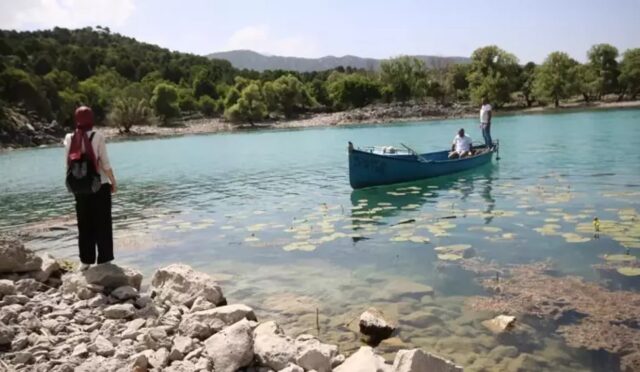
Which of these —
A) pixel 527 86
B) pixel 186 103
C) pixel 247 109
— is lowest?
pixel 247 109

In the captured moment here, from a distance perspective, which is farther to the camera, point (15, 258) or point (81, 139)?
point (15, 258)

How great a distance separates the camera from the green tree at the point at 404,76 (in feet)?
433

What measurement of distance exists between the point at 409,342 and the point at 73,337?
4334 mm

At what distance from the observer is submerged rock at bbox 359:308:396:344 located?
7387 mm

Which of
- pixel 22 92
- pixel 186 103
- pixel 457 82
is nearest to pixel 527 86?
pixel 457 82

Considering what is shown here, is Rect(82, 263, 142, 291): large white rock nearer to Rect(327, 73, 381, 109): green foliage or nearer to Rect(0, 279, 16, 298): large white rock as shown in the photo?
Rect(0, 279, 16, 298): large white rock

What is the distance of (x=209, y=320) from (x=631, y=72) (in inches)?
4488

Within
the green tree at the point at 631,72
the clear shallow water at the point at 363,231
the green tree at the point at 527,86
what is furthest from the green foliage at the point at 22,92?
the green tree at the point at 631,72

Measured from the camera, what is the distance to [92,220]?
8273mm

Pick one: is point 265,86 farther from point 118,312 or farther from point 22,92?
point 118,312

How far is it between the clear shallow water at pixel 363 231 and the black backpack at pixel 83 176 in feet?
10.5

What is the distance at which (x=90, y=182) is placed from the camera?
305 inches

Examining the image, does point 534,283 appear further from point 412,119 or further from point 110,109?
point 110,109

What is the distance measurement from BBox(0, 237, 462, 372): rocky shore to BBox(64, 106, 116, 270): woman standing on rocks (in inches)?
20.4
